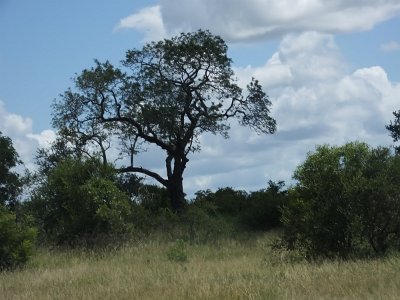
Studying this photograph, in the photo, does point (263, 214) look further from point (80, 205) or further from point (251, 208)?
point (80, 205)

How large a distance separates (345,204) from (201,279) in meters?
4.47

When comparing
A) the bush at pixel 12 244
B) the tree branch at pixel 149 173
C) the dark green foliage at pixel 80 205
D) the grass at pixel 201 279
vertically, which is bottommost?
the grass at pixel 201 279

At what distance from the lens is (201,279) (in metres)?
12.3

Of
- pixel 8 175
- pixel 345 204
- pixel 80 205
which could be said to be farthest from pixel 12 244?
pixel 8 175

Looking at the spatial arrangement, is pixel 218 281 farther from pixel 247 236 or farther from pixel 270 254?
pixel 247 236

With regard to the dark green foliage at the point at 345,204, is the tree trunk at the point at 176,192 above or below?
above

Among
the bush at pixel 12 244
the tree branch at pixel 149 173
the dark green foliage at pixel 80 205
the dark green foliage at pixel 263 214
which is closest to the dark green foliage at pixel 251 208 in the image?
the dark green foliage at pixel 263 214

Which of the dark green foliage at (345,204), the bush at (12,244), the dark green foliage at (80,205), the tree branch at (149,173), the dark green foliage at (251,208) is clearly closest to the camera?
the dark green foliage at (345,204)

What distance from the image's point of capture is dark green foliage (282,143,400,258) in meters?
14.6

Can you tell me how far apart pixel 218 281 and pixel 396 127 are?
25950mm

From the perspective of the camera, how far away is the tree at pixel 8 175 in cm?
3391

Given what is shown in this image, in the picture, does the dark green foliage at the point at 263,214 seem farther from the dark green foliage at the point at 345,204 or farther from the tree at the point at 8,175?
the dark green foliage at the point at 345,204

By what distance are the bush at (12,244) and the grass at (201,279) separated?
15.1 inches

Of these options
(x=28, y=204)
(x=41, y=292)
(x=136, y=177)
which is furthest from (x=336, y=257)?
(x=136, y=177)
